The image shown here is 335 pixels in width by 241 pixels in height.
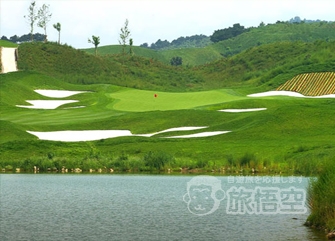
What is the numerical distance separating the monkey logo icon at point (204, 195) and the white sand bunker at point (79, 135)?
25247 mm

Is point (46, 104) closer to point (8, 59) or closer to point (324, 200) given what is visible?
point (8, 59)

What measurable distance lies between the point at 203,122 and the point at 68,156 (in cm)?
2100

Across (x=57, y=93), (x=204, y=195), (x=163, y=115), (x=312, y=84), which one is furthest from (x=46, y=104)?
(x=204, y=195)

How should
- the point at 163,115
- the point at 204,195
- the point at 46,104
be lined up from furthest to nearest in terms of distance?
the point at 46,104 < the point at 163,115 < the point at 204,195

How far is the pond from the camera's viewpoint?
93.9 ft

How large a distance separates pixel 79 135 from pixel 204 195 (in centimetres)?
3674

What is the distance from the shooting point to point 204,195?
40062mm

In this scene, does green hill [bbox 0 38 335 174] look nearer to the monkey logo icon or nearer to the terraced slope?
the terraced slope

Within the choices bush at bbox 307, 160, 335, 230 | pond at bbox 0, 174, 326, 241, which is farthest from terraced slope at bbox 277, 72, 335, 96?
bush at bbox 307, 160, 335, 230


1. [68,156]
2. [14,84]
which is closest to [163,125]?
[68,156]

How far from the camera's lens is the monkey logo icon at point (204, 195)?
34812 millimetres

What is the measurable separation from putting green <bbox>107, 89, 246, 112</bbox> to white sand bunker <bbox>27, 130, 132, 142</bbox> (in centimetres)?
1525

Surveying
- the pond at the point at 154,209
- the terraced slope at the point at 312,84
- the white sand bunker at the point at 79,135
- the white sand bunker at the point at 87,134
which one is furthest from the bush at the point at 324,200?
the terraced slope at the point at 312,84

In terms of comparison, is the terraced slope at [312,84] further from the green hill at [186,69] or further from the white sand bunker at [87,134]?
the white sand bunker at [87,134]
